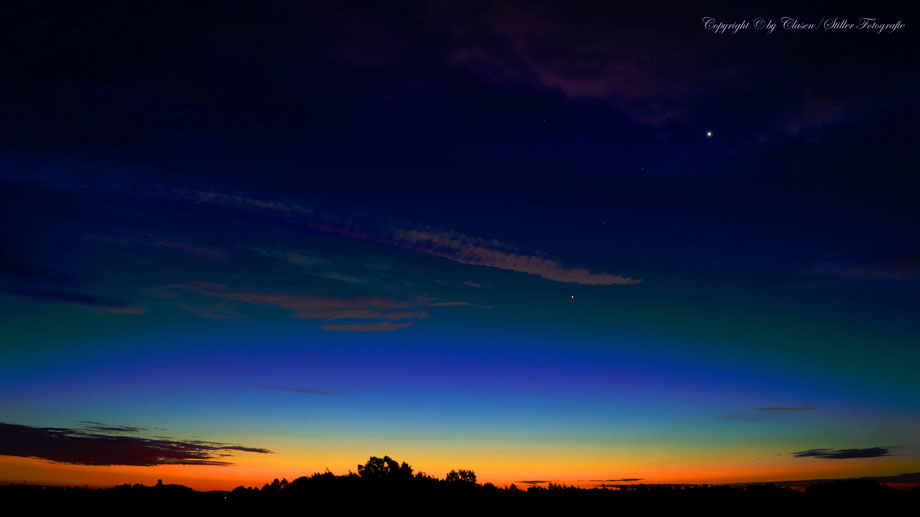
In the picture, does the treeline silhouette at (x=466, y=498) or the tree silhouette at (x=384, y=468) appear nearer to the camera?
the treeline silhouette at (x=466, y=498)

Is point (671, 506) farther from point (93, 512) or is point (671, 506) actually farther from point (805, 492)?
point (93, 512)

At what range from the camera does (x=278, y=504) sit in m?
43.7

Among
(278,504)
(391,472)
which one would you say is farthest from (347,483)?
(391,472)

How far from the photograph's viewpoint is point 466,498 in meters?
43.4

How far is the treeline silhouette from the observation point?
3534cm

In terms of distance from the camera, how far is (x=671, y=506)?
38156mm

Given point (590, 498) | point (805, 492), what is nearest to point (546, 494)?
point (590, 498)

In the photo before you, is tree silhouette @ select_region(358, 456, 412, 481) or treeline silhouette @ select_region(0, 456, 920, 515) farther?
tree silhouette @ select_region(358, 456, 412, 481)

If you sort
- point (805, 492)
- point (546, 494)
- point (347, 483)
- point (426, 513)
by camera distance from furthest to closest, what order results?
point (347, 483), point (546, 494), point (426, 513), point (805, 492)

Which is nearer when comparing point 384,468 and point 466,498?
point 466,498

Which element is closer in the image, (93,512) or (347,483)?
(93,512)

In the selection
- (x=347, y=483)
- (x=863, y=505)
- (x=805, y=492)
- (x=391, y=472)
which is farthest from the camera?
(x=391, y=472)

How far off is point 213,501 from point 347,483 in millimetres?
11138

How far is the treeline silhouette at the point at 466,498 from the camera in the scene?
35.3 meters
